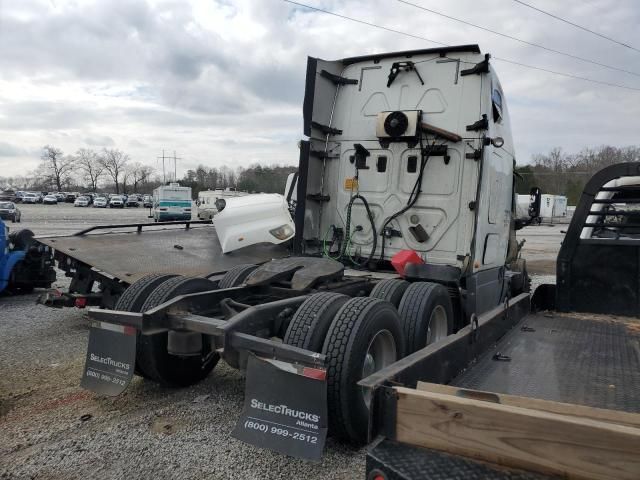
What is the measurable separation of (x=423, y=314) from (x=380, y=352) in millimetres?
785

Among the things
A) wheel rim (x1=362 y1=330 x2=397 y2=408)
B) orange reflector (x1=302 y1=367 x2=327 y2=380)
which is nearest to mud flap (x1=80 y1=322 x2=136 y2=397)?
orange reflector (x1=302 y1=367 x2=327 y2=380)

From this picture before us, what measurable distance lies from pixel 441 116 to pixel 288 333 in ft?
11.2

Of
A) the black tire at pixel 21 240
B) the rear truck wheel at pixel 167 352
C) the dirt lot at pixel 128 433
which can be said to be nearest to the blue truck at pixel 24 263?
the black tire at pixel 21 240

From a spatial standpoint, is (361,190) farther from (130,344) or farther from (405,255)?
(130,344)

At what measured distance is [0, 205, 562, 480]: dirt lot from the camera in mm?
3334

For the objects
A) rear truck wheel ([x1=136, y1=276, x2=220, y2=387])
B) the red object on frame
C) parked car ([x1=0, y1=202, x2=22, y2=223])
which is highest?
the red object on frame

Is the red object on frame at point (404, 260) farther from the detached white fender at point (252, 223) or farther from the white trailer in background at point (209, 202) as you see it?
the white trailer in background at point (209, 202)

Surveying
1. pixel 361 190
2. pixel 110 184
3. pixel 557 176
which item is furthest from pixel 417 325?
pixel 110 184

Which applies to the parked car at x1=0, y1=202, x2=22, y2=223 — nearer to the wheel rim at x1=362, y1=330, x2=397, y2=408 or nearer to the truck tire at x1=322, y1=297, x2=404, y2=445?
the wheel rim at x1=362, y1=330, x2=397, y2=408

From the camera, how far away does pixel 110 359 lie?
3.88 metres

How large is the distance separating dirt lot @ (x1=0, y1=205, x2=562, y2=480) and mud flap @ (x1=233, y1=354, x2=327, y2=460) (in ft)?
1.17

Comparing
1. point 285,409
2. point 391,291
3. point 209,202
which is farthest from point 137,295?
point 209,202

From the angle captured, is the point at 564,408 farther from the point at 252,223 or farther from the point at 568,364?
the point at 252,223

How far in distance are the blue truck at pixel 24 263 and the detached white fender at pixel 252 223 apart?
3602 millimetres
